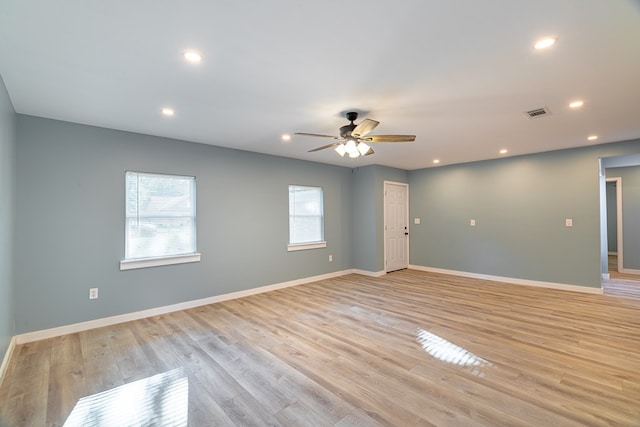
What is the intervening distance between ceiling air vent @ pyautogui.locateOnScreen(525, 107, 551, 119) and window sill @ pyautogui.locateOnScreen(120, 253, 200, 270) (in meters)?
4.76

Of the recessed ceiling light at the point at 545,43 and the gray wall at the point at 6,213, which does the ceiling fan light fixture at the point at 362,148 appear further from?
the gray wall at the point at 6,213

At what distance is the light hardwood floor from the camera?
6.33 feet

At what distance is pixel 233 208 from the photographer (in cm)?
476

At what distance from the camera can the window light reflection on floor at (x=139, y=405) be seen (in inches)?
73.4

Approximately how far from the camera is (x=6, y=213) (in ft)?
8.52

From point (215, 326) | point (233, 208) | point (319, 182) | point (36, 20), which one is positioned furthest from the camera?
point (319, 182)

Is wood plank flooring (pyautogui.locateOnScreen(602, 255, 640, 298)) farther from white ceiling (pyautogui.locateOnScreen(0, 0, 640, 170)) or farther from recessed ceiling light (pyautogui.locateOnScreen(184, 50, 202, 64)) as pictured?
recessed ceiling light (pyautogui.locateOnScreen(184, 50, 202, 64))

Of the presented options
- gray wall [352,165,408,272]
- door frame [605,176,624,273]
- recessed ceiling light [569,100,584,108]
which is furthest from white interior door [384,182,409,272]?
door frame [605,176,624,273]

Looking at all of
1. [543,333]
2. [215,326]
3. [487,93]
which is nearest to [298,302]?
[215,326]

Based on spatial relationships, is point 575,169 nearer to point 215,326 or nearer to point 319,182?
point 319,182

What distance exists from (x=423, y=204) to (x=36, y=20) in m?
6.83

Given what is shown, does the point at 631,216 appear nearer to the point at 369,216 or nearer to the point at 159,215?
the point at 369,216

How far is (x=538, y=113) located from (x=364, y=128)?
2087 millimetres

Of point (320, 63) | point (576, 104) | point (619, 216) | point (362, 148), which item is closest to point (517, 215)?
point (619, 216)
